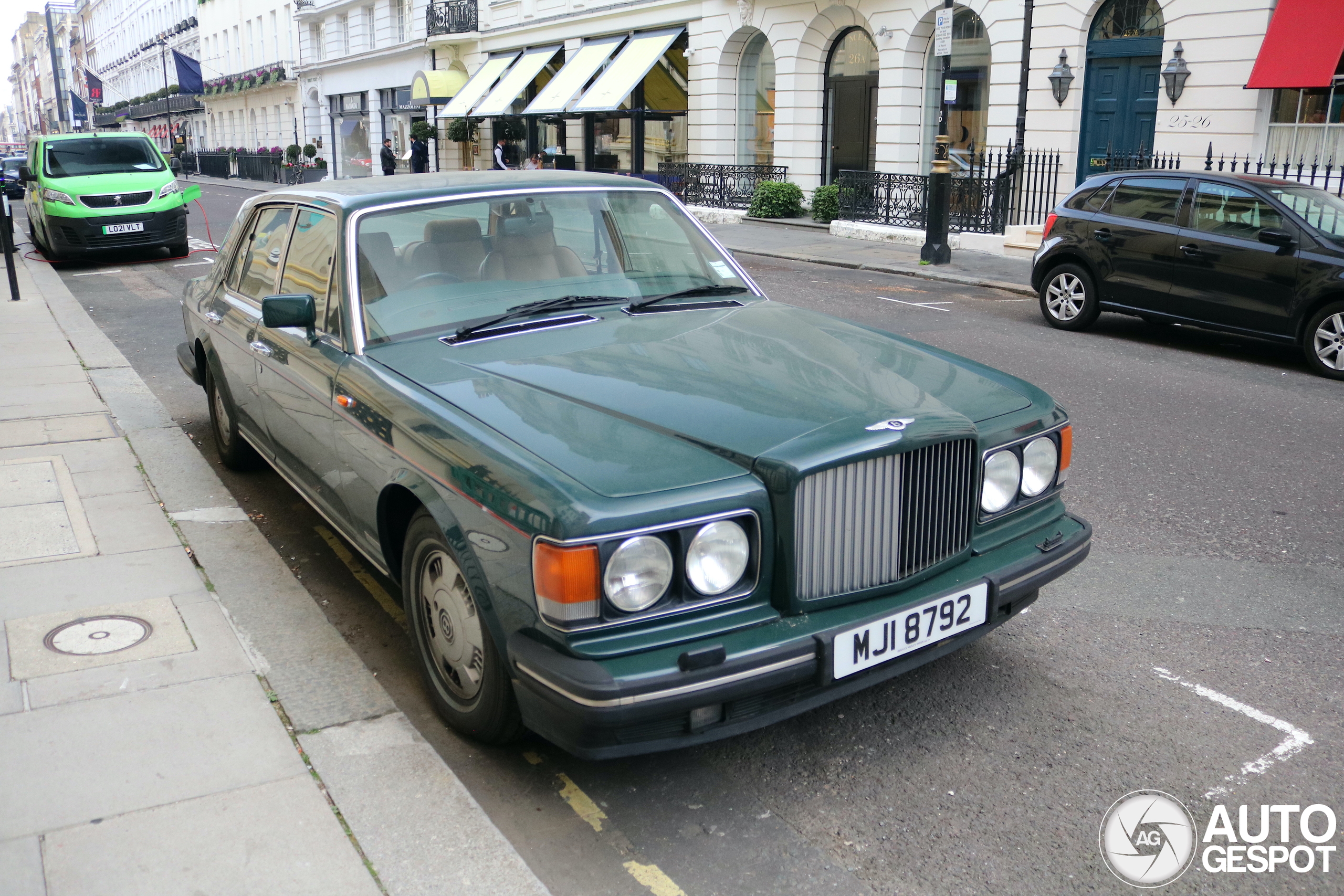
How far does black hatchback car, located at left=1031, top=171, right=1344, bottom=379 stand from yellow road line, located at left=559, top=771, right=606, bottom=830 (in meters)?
8.35

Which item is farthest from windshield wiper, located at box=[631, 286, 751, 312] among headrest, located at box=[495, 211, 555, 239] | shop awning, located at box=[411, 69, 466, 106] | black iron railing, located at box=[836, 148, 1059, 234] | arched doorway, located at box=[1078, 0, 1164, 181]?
shop awning, located at box=[411, 69, 466, 106]

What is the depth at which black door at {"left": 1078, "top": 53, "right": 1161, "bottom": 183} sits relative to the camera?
1845cm

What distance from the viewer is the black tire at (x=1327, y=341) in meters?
9.16

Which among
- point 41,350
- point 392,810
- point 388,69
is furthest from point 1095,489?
point 388,69

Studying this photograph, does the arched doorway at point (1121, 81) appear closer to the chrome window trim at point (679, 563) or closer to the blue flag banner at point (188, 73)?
the chrome window trim at point (679, 563)

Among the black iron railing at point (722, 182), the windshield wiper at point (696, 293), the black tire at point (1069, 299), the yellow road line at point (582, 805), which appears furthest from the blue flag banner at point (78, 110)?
the yellow road line at point (582, 805)

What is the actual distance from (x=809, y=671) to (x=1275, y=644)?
7.30ft

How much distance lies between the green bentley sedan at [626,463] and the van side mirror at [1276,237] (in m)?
6.91

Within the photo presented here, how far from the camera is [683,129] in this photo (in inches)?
1193

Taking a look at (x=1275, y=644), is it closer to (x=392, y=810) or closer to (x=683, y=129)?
(x=392, y=810)

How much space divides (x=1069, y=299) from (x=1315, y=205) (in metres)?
2.33

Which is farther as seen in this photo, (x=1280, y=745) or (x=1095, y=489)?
(x=1095, y=489)

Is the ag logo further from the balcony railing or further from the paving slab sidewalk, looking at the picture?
the balcony railing

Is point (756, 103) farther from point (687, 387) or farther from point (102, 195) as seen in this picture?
point (687, 387)
